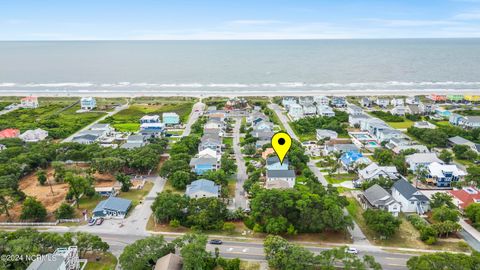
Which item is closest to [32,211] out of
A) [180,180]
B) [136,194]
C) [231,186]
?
[136,194]

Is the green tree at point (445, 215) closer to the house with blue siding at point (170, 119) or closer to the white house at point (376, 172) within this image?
the white house at point (376, 172)

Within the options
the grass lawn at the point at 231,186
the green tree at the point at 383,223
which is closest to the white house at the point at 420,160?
the green tree at the point at 383,223

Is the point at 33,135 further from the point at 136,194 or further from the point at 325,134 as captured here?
the point at 325,134

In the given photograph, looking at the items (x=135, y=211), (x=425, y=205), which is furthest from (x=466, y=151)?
(x=135, y=211)

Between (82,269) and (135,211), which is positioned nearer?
(82,269)

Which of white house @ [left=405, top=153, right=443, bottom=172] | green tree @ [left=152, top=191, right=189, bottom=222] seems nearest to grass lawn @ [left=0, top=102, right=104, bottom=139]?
green tree @ [left=152, top=191, right=189, bottom=222]

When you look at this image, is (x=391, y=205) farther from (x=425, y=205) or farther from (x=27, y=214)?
(x=27, y=214)

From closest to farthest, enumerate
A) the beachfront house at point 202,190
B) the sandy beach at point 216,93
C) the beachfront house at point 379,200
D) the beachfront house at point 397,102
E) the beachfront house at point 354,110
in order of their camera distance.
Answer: the beachfront house at point 379,200 < the beachfront house at point 202,190 < the beachfront house at point 354,110 < the beachfront house at point 397,102 < the sandy beach at point 216,93
